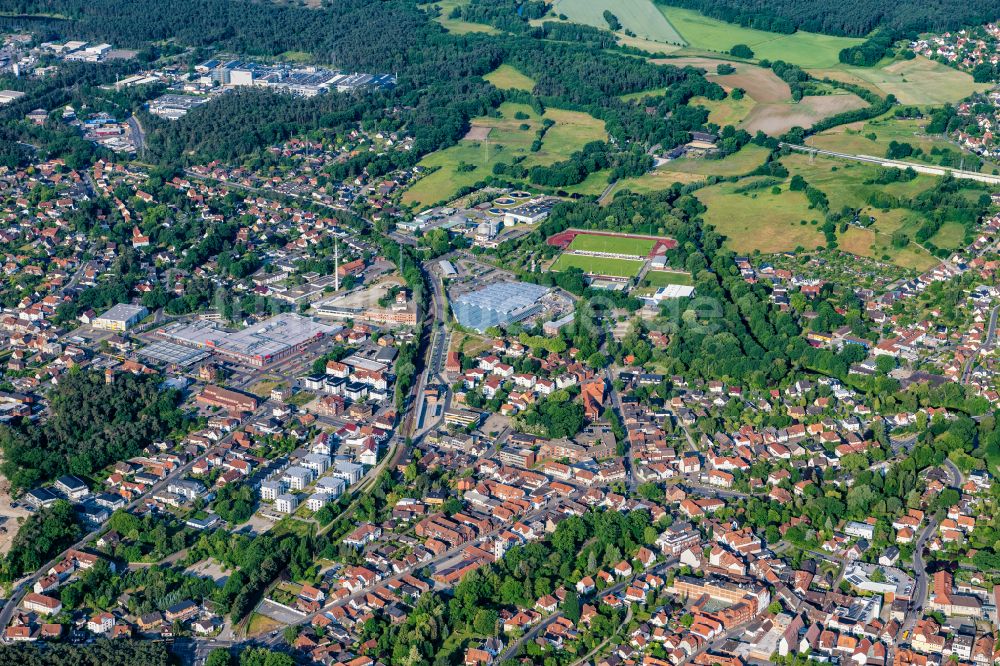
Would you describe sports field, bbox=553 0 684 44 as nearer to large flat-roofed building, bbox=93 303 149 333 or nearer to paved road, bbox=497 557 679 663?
large flat-roofed building, bbox=93 303 149 333

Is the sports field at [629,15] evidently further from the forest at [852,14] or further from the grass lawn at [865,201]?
the grass lawn at [865,201]

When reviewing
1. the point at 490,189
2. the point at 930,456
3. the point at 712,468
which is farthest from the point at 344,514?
the point at 490,189

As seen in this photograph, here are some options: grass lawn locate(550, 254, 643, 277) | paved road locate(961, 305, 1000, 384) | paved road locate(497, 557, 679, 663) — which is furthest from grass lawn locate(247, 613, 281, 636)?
grass lawn locate(550, 254, 643, 277)

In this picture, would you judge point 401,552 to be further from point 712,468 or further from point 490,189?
point 490,189

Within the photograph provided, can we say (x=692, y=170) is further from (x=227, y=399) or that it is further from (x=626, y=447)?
(x=227, y=399)

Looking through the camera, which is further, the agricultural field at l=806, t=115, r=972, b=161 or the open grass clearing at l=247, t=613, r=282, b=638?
the agricultural field at l=806, t=115, r=972, b=161

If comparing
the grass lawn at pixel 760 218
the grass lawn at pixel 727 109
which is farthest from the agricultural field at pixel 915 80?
the grass lawn at pixel 760 218

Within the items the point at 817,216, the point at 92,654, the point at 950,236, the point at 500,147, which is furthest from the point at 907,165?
the point at 92,654
